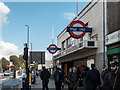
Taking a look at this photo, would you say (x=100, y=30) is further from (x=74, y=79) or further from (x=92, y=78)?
(x=92, y=78)

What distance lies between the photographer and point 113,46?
42.5ft

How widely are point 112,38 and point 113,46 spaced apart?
0.51 metres

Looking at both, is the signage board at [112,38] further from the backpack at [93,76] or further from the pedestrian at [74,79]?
the backpack at [93,76]

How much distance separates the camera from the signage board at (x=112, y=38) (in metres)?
12.1

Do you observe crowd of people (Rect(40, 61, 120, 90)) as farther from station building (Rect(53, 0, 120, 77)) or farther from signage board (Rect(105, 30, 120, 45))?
station building (Rect(53, 0, 120, 77))

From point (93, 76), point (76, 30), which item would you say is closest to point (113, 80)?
point (93, 76)

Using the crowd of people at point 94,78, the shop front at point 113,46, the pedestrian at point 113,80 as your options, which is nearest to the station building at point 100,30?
the shop front at point 113,46

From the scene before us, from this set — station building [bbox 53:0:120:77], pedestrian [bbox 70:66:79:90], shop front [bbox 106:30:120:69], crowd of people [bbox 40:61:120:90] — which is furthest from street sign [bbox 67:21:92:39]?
pedestrian [bbox 70:66:79:90]

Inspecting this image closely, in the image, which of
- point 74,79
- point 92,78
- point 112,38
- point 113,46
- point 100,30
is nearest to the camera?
point 92,78

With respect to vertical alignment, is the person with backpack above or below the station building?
below

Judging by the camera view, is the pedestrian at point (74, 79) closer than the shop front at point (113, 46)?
Yes

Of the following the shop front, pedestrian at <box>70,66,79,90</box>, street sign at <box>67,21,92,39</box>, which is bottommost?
pedestrian at <box>70,66,79,90</box>

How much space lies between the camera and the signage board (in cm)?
1215

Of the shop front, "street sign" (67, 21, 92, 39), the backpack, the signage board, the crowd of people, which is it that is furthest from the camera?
"street sign" (67, 21, 92, 39)
